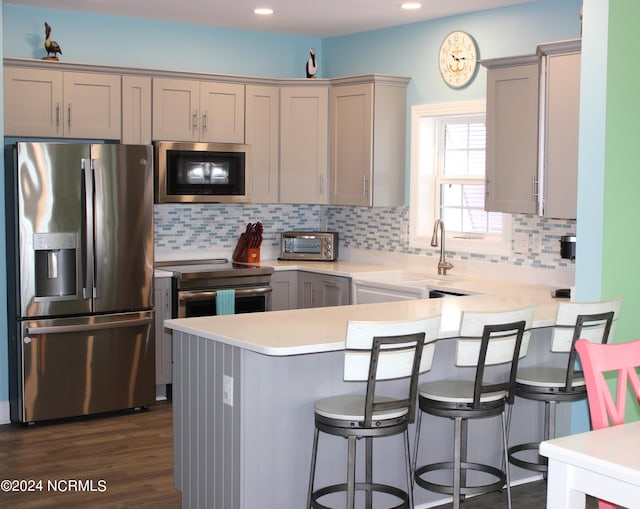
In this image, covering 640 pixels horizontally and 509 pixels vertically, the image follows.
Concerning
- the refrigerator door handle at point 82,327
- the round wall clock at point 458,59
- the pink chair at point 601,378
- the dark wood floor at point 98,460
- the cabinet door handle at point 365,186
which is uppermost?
the round wall clock at point 458,59

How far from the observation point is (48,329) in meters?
5.57

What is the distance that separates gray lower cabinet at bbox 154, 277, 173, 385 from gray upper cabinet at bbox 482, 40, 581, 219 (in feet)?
7.36

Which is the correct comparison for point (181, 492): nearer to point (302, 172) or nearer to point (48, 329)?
point (48, 329)

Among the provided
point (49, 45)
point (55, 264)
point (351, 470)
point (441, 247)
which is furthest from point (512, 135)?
point (49, 45)

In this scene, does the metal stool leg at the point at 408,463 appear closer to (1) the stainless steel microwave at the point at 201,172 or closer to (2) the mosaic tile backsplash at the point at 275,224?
(2) the mosaic tile backsplash at the point at 275,224

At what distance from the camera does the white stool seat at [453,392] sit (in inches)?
146

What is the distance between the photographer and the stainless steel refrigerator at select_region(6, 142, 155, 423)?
5504 mm

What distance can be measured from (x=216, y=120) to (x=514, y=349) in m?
3.60

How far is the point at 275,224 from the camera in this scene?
7.52 m

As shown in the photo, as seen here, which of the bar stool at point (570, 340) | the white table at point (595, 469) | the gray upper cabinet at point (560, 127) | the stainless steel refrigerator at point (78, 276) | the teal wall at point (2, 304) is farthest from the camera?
the teal wall at point (2, 304)

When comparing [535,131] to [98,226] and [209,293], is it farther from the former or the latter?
[98,226]

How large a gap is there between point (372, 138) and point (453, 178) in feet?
2.15

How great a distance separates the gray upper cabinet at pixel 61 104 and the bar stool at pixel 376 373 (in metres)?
3.38

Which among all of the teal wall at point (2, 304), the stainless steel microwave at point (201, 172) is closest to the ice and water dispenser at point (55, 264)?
the teal wall at point (2, 304)
